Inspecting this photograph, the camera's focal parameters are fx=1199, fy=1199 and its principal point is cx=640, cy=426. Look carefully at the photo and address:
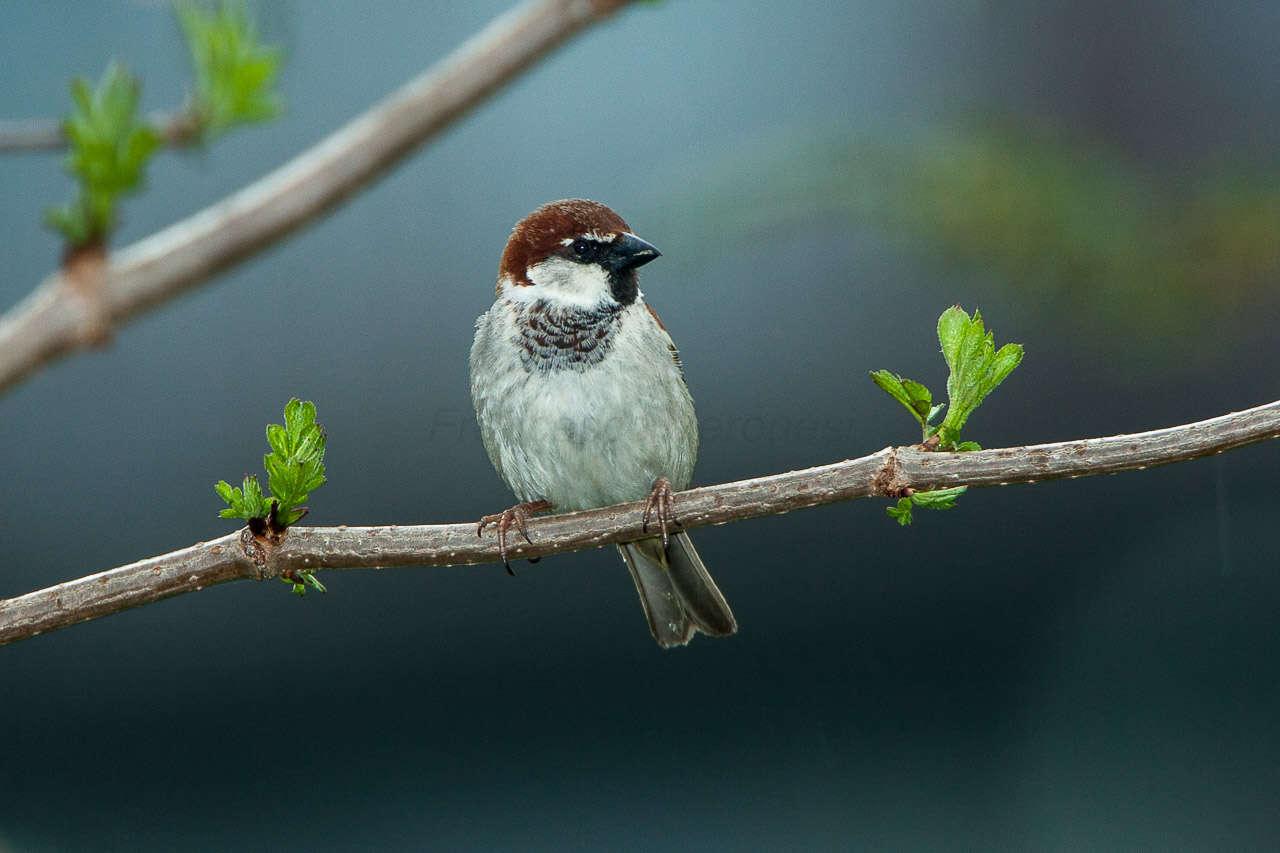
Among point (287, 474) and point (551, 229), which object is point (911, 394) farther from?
point (551, 229)

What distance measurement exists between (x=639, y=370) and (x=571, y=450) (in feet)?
0.41

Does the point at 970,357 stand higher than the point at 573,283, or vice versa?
the point at 573,283

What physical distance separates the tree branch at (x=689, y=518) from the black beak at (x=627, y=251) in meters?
0.40

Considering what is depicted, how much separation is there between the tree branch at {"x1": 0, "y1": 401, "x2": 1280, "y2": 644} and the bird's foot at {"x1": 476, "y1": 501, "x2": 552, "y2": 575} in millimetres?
15

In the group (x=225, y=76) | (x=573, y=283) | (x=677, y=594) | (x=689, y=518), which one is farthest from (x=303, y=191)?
(x=677, y=594)

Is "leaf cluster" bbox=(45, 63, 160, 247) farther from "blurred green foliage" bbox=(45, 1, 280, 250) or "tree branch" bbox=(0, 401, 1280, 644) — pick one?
"tree branch" bbox=(0, 401, 1280, 644)

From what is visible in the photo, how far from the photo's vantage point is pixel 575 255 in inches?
55.2

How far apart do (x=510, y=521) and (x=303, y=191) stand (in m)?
0.47

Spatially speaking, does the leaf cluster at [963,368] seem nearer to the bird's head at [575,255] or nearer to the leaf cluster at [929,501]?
the leaf cluster at [929,501]

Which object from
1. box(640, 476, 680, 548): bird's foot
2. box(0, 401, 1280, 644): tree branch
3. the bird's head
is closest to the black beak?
the bird's head

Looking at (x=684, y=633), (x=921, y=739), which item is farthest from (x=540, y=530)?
(x=921, y=739)

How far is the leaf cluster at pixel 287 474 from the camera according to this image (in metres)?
0.80

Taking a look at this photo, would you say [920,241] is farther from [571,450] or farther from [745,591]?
[745,591]

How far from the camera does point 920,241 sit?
2.68 feet
